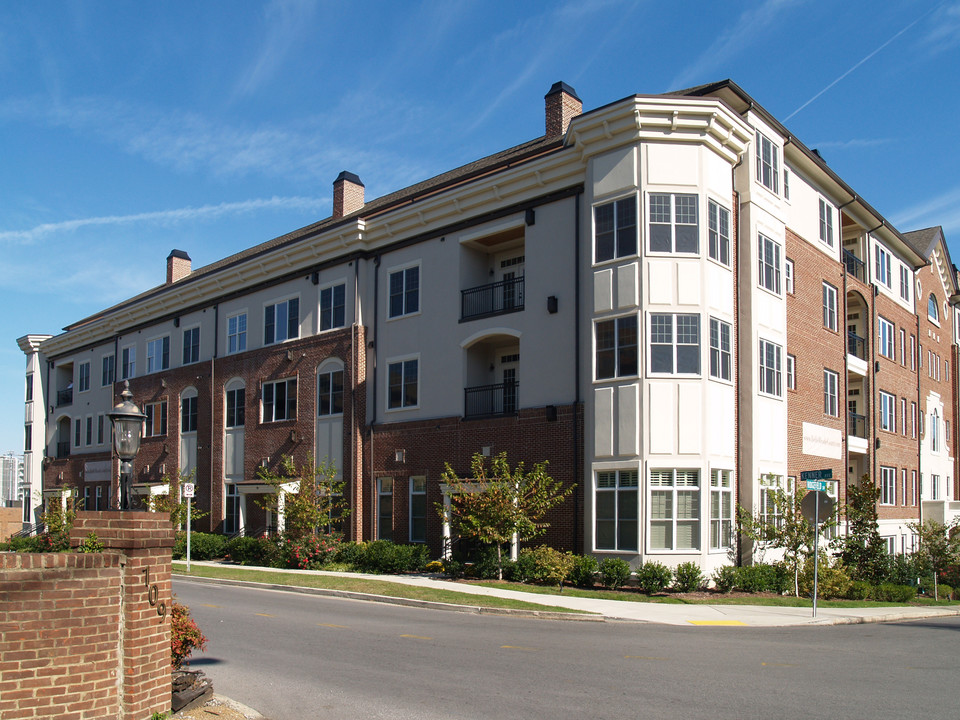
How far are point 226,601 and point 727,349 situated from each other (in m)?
14.6

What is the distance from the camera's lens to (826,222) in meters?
32.5

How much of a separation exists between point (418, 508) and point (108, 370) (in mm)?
27907

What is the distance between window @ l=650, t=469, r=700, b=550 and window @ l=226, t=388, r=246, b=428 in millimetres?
21004

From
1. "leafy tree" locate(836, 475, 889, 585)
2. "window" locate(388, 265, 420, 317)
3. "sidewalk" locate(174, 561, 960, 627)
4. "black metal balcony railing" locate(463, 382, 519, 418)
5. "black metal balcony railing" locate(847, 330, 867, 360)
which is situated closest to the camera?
"sidewalk" locate(174, 561, 960, 627)

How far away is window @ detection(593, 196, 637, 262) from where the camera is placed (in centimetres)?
2355

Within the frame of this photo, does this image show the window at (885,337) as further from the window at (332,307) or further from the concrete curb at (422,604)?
the concrete curb at (422,604)

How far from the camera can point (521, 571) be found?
23.7 meters

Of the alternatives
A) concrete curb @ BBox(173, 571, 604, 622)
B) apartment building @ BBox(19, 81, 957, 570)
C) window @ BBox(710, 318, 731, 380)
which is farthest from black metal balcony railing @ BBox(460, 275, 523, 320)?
concrete curb @ BBox(173, 571, 604, 622)

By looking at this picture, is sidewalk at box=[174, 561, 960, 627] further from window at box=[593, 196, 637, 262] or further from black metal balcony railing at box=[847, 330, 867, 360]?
black metal balcony railing at box=[847, 330, 867, 360]

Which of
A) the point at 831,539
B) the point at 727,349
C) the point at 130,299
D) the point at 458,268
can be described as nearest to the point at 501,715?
the point at 727,349

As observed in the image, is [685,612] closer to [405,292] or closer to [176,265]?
[405,292]

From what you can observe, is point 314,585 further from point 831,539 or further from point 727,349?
point 831,539

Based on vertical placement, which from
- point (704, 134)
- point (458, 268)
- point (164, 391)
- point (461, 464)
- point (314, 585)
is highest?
point (704, 134)

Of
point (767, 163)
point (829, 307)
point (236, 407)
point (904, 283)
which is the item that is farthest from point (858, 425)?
point (236, 407)
